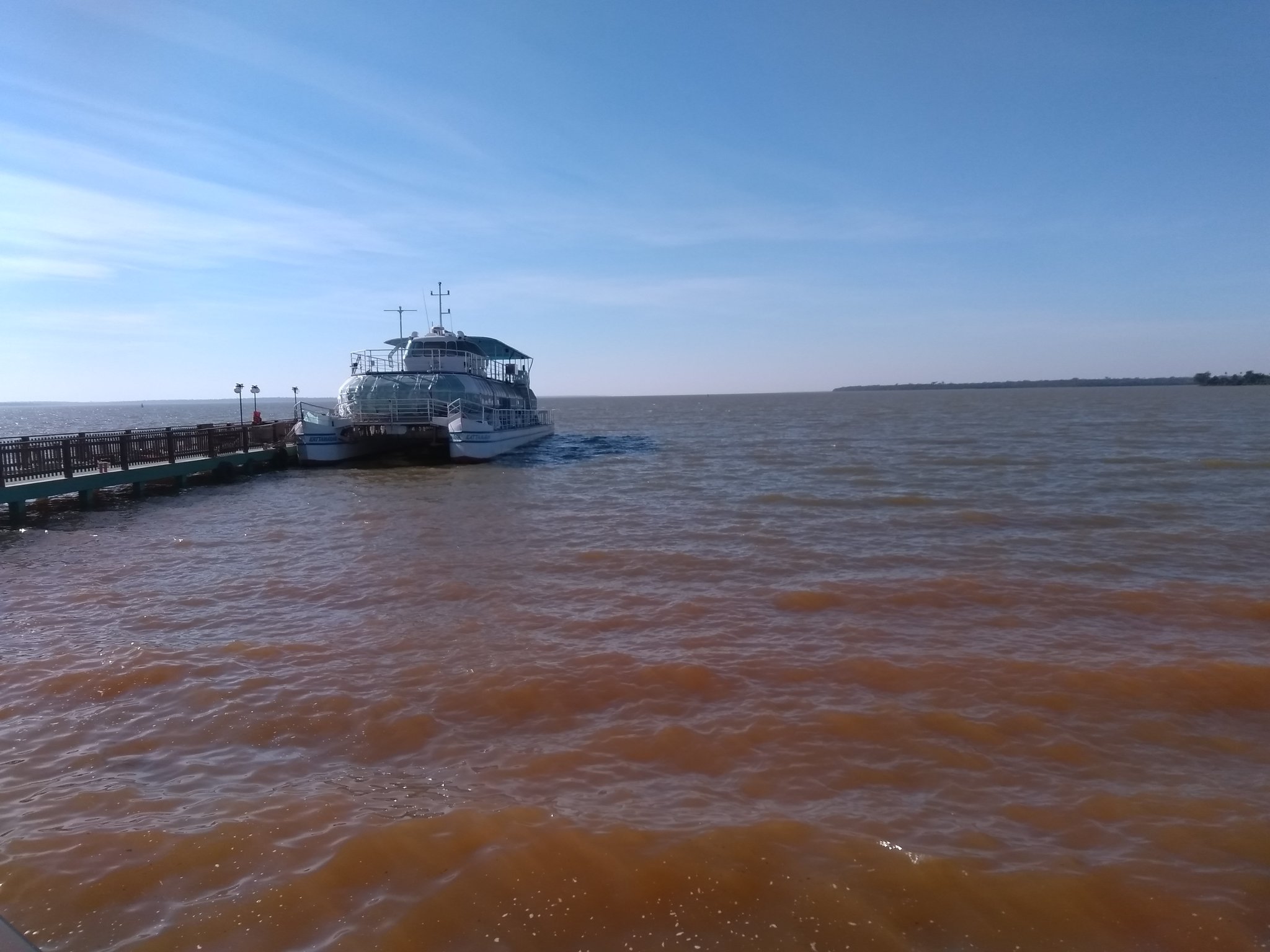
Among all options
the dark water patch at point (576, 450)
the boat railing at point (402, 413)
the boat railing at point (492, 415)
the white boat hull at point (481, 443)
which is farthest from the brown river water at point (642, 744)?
the dark water patch at point (576, 450)

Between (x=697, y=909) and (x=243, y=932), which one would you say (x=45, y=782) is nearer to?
(x=243, y=932)

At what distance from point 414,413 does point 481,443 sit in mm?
2867

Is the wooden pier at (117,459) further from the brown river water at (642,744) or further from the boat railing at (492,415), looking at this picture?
the boat railing at (492,415)

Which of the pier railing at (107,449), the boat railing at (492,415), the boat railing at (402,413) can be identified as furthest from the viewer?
the boat railing at (492,415)

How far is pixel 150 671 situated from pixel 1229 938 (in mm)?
8820

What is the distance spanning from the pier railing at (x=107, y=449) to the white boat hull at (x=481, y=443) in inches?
299

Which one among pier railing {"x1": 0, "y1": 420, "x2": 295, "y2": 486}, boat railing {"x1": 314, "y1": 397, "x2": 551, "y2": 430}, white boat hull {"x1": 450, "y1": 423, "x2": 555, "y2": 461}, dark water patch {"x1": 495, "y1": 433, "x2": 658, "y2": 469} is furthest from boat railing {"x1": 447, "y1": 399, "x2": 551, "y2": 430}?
pier railing {"x1": 0, "y1": 420, "x2": 295, "y2": 486}

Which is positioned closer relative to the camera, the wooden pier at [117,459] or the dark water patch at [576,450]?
the wooden pier at [117,459]

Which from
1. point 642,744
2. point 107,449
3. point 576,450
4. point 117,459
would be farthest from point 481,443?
point 642,744

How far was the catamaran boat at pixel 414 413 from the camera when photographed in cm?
3100

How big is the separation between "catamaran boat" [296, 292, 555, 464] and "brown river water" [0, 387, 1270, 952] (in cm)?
1630

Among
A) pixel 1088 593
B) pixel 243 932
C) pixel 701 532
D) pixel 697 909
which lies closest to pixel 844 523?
pixel 701 532

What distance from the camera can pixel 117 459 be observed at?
22.6 m

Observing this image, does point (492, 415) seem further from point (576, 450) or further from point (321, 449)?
point (321, 449)
